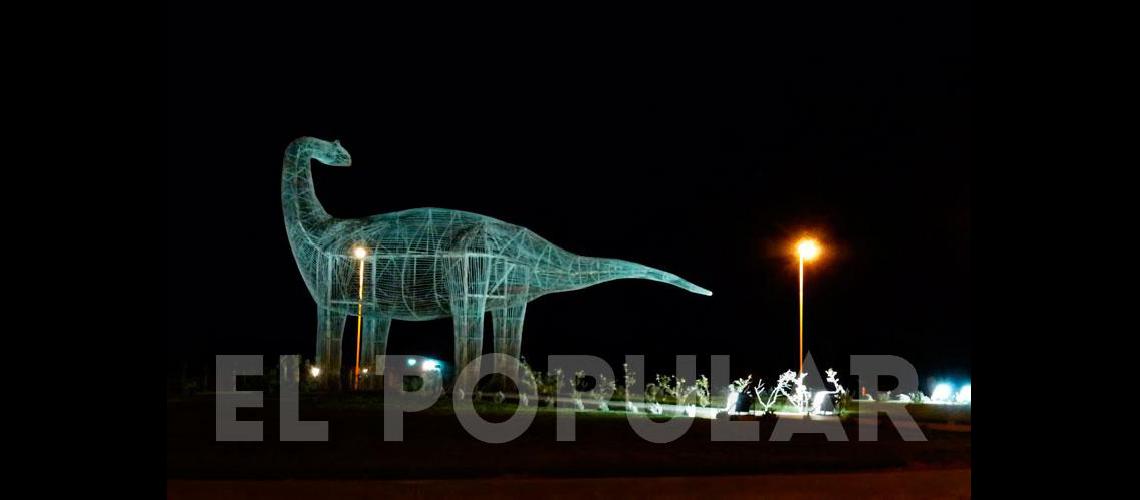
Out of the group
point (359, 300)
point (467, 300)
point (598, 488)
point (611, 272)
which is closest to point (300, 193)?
point (359, 300)

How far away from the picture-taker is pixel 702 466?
12562 mm

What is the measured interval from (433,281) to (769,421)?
30.7 feet


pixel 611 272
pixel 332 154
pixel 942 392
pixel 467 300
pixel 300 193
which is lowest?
pixel 942 392

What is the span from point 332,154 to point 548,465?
1685cm

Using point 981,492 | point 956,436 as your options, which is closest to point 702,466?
point 956,436

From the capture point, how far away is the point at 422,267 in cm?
2498

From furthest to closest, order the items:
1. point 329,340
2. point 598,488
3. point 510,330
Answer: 1. point 510,330
2. point 329,340
3. point 598,488

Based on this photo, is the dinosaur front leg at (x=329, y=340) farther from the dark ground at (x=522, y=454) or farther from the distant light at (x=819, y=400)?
the distant light at (x=819, y=400)

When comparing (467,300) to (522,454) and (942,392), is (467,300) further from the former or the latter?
(942,392)

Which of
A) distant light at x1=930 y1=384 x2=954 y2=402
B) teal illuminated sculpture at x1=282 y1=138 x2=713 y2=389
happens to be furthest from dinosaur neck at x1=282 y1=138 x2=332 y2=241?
distant light at x1=930 y1=384 x2=954 y2=402

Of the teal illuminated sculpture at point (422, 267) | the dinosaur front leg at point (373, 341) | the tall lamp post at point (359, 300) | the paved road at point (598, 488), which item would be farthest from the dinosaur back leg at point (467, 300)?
the paved road at point (598, 488)

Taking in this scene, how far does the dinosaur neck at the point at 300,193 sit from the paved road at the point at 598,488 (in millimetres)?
16233

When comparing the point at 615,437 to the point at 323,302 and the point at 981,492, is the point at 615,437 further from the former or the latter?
the point at 981,492

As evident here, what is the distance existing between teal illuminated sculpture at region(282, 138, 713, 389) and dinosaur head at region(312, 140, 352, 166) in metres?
0.03
